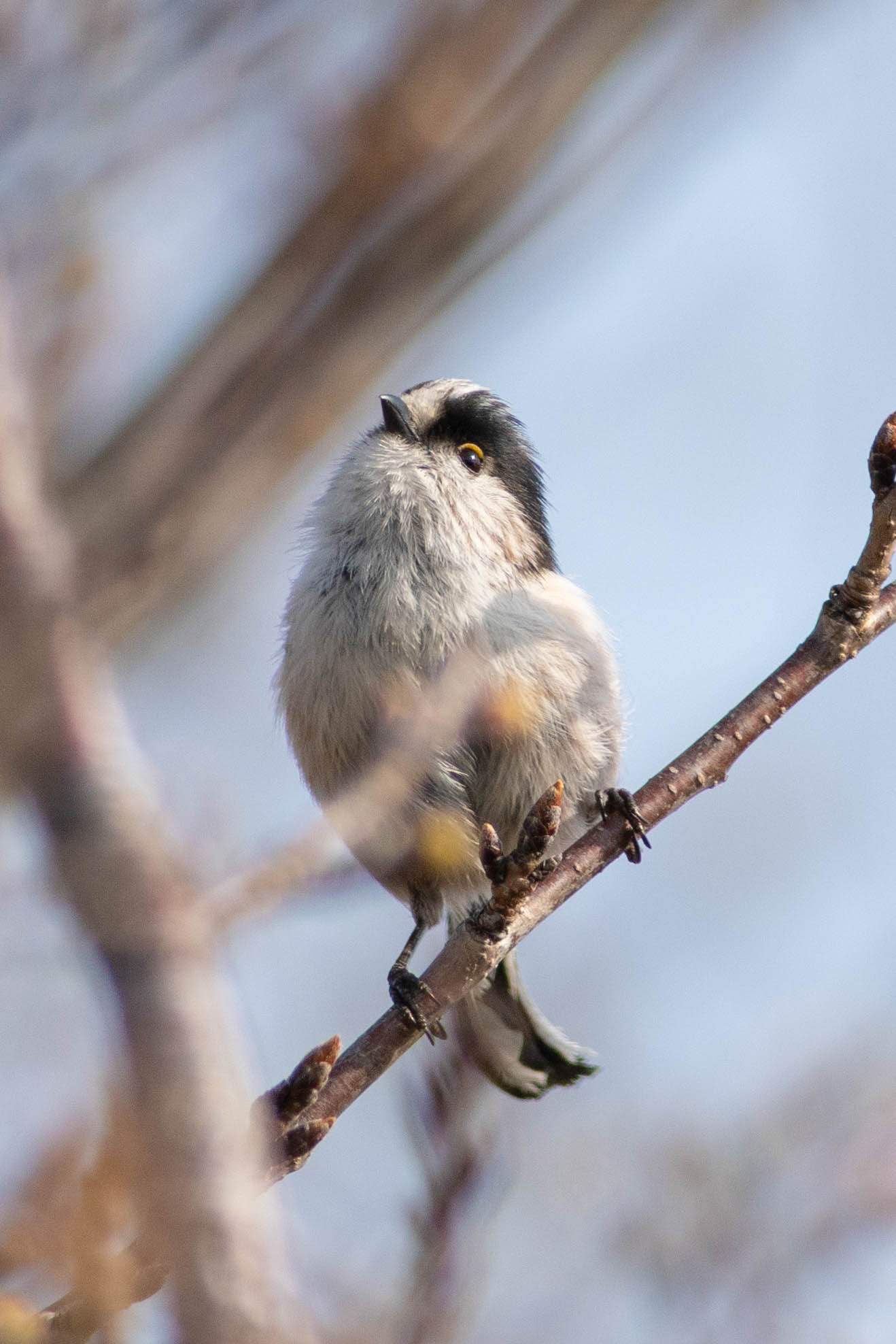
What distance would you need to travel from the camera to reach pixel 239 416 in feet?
3.25

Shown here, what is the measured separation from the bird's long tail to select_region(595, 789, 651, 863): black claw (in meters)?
0.93

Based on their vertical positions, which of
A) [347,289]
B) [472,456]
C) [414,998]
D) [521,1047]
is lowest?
[521,1047]

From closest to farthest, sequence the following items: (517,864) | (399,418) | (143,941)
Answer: (143,941) → (517,864) → (399,418)

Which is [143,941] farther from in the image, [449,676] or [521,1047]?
[521,1047]

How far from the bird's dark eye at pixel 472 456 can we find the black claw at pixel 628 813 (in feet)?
3.59

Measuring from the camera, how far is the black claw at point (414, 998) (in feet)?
7.79

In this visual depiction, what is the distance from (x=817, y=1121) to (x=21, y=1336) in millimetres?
3029

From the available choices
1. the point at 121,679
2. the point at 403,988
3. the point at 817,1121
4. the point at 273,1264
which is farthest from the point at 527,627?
the point at 273,1264

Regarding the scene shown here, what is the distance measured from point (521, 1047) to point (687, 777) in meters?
1.36

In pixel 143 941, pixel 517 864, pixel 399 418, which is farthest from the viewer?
→ pixel 399 418

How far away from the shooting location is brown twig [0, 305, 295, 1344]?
784 millimetres

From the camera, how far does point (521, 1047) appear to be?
357cm

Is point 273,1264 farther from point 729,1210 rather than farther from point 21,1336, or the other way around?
point 729,1210

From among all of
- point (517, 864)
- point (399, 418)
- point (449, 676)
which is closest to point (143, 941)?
point (517, 864)
